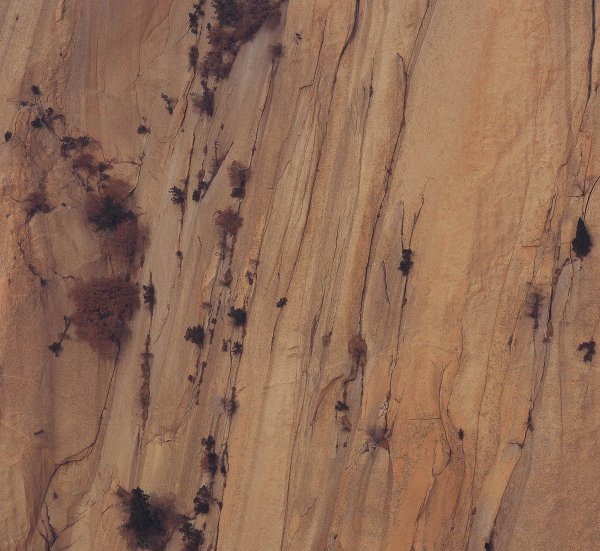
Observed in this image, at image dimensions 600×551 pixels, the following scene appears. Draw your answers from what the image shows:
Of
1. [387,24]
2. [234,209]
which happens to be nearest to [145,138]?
[234,209]

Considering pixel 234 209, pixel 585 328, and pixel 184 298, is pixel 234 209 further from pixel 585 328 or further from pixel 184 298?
pixel 585 328

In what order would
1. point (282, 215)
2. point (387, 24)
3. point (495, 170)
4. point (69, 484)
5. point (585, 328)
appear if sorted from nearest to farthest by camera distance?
point (585, 328) → point (495, 170) → point (387, 24) → point (282, 215) → point (69, 484)

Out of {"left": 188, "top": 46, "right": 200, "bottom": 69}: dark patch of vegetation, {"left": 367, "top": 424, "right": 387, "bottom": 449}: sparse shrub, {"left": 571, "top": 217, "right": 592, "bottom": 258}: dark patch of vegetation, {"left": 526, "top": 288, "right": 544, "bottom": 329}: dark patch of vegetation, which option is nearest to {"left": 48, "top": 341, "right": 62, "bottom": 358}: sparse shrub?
{"left": 188, "top": 46, "right": 200, "bottom": 69}: dark patch of vegetation

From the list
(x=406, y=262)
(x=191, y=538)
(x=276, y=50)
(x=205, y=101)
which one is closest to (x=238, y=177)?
(x=205, y=101)

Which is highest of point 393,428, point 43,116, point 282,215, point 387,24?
point 387,24

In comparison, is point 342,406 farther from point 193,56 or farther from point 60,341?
point 193,56
